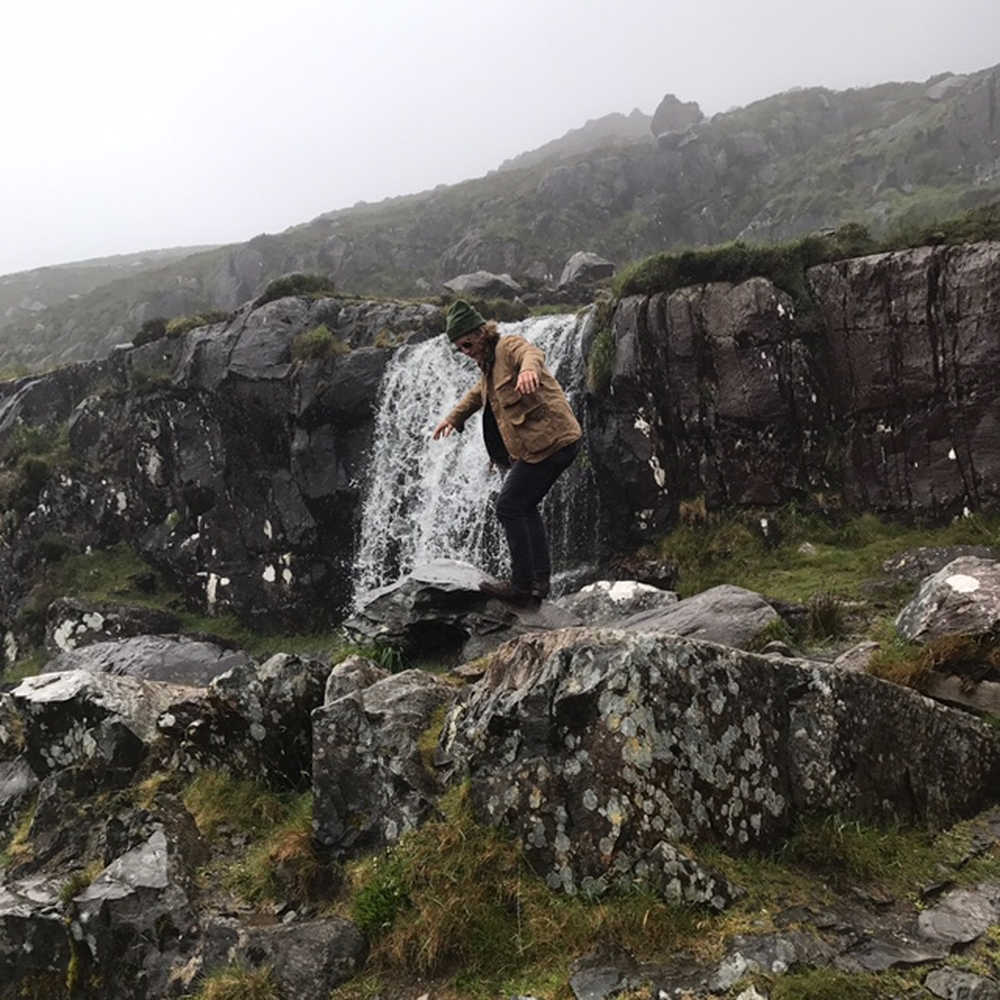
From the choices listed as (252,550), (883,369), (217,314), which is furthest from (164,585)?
(883,369)

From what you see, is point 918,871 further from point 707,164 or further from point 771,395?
point 707,164

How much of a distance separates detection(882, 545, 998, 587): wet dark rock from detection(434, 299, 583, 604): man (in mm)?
8353

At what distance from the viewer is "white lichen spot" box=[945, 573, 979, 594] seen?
7.74 m

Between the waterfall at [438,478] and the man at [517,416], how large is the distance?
13.2 meters

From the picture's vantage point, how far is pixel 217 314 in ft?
118

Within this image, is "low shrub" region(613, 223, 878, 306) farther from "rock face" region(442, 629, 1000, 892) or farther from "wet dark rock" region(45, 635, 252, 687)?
"rock face" region(442, 629, 1000, 892)

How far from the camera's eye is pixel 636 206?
8000 cm

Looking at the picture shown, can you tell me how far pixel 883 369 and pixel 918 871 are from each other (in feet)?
55.9

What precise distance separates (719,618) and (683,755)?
15.2ft

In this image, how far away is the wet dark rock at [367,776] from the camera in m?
4.96

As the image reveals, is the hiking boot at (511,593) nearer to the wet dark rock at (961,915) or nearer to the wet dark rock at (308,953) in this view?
the wet dark rock at (308,953)

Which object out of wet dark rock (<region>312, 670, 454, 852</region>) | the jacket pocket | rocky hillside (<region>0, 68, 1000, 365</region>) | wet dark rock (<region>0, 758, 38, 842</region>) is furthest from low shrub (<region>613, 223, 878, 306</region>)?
rocky hillside (<region>0, 68, 1000, 365</region>)

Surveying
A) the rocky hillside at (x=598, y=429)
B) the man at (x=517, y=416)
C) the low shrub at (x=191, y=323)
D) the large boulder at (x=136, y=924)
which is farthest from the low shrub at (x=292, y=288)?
the large boulder at (x=136, y=924)

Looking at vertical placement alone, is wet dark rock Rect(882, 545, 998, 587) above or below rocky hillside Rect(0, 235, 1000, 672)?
below
